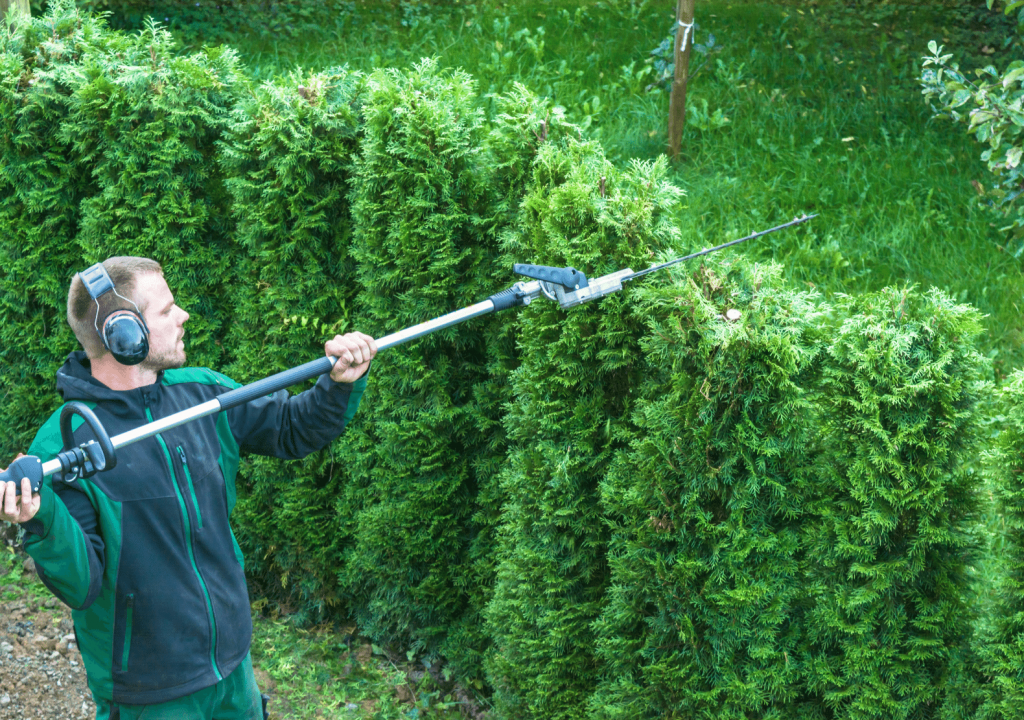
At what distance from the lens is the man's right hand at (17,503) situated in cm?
239

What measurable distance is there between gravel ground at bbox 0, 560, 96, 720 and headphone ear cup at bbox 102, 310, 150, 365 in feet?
9.34

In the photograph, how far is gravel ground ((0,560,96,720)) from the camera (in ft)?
15.5

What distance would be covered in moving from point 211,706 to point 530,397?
1707 millimetres

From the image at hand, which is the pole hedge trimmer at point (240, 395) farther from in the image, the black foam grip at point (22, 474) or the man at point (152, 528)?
the man at point (152, 528)

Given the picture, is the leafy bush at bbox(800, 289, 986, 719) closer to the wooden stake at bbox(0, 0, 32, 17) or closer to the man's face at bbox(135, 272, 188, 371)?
the man's face at bbox(135, 272, 188, 371)

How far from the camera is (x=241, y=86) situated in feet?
17.0

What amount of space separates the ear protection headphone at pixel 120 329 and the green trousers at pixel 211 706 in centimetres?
116

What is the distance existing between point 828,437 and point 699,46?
5.21 meters

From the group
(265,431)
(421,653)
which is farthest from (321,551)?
(265,431)

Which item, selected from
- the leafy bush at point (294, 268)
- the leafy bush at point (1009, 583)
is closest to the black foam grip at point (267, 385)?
the leafy bush at point (294, 268)

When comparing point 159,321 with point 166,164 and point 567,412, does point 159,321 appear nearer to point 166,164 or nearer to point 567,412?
point 567,412

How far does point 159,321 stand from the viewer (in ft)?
10.2

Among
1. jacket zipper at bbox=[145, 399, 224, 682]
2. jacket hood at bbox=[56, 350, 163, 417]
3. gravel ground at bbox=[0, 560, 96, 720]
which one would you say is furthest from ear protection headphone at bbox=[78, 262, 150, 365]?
gravel ground at bbox=[0, 560, 96, 720]

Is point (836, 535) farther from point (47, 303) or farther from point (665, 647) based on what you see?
point (47, 303)
